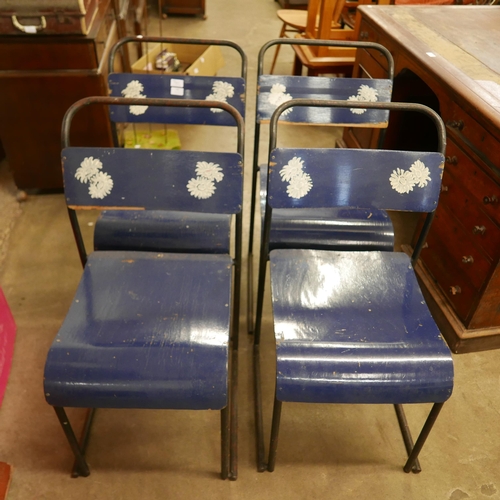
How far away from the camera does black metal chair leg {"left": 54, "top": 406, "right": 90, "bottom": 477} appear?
40.1 inches

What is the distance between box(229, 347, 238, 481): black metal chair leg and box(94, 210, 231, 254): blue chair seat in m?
0.40

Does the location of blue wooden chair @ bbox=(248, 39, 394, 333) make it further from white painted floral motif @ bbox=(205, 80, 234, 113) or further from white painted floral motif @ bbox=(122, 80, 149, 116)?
white painted floral motif @ bbox=(122, 80, 149, 116)

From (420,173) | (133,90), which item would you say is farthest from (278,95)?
(420,173)

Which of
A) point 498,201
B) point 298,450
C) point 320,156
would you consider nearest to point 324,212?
point 320,156

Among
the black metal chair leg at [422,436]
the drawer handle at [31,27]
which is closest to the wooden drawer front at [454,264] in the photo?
the black metal chair leg at [422,436]

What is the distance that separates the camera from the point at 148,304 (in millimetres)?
1094

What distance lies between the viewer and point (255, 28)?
4574mm

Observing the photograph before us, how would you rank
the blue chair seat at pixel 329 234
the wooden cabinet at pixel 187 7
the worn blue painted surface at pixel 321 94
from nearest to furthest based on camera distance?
the blue chair seat at pixel 329 234
the worn blue painted surface at pixel 321 94
the wooden cabinet at pixel 187 7

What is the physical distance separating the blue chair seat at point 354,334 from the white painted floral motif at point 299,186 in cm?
18

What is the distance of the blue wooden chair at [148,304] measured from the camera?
37.2 inches

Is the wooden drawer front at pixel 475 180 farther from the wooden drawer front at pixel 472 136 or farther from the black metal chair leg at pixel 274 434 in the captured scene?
the black metal chair leg at pixel 274 434

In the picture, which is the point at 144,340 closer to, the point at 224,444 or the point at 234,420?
the point at 224,444

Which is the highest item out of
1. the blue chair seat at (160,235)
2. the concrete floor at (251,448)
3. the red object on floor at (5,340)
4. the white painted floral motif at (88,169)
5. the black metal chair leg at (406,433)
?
the white painted floral motif at (88,169)

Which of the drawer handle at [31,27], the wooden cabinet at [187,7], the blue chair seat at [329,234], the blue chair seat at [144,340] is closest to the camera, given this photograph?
the blue chair seat at [144,340]
